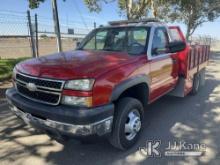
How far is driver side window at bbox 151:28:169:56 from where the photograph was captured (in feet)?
14.7

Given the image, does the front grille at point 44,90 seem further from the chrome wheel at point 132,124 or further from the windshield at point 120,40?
the windshield at point 120,40

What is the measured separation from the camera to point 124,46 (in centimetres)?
451

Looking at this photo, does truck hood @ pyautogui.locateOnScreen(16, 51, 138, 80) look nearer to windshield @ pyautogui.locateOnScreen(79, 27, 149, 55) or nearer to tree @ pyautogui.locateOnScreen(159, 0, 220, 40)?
windshield @ pyautogui.locateOnScreen(79, 27, 149, 55)

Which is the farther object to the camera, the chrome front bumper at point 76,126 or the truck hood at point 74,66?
the truck hood at point 74,66

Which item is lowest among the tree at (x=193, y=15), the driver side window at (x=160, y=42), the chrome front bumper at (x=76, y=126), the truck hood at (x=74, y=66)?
the chrome front bumper at (x=76, y=126)

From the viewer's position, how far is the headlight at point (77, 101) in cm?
300

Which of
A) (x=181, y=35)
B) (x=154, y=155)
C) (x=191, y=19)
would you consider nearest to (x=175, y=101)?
(x=181, y=35)

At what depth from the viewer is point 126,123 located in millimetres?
3740

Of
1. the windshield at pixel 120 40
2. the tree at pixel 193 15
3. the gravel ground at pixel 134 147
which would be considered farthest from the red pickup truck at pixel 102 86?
the tree at pixel 193 15

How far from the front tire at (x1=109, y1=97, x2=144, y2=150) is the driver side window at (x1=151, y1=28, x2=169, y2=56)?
3.74ft

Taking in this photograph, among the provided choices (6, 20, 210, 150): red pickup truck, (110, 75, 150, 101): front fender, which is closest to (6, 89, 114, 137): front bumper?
(6, 20, 210, 150): red pickup truck

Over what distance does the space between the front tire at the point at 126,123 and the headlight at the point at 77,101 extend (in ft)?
2.03

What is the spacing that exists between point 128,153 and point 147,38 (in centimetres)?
203

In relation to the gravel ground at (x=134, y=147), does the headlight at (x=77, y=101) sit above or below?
above
